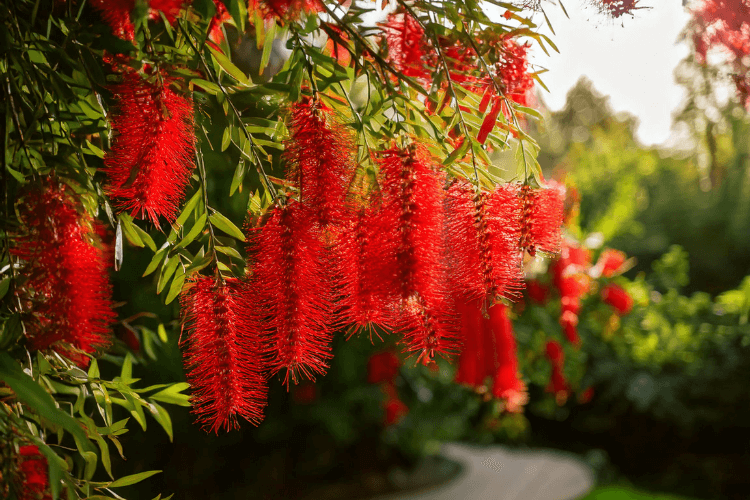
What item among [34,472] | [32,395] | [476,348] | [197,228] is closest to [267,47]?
[197,228]

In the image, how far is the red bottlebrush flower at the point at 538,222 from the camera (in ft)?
2.48

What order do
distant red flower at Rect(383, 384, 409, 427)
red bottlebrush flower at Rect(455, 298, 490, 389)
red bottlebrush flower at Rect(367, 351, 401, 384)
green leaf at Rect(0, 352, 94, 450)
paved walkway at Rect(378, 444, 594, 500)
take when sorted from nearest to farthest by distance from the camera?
green leaf at Rect(0, 352, 94, 450), red bottlebrush flower at Rect(455, 298, 490, 389), red bottlebrush flower at Rect(367, 351, 401, 384), distant red flower at Rect(383, 384, 409, 427), paved walkway at Rect(378, 444, 594, 500)

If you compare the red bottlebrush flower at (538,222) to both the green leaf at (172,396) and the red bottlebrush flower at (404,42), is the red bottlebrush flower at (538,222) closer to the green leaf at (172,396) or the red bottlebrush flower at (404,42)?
the red bottlebrush flower at (404,42)

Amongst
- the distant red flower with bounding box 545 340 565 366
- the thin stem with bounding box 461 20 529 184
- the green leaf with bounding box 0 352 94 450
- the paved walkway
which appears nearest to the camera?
the green leaf with bounding box 0 352 94 450

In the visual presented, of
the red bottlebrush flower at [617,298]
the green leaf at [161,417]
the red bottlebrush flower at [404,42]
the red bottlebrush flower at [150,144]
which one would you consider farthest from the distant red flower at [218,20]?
the red bottlebrush flower at [617,298]

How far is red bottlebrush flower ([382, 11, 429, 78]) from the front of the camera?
2.90ft

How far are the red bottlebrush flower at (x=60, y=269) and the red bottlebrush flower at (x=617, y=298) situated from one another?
3.03 metres

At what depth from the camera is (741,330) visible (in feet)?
13.5

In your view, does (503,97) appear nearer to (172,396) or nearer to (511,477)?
(172,396)

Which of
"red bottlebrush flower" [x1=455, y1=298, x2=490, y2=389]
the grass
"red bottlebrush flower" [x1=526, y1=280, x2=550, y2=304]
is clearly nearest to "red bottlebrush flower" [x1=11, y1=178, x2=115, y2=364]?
"red bottlebrush flower" [x1=455, y1=298, x2=490, y2=389]

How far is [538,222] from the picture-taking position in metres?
0.76

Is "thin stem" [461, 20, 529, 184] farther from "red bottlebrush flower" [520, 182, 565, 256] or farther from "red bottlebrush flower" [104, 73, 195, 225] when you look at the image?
"red bottlebrush flower" [104, 73, 195, 225]

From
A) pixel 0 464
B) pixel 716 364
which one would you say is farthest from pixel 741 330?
pixel 0 464

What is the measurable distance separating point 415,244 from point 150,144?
323 millimetres
